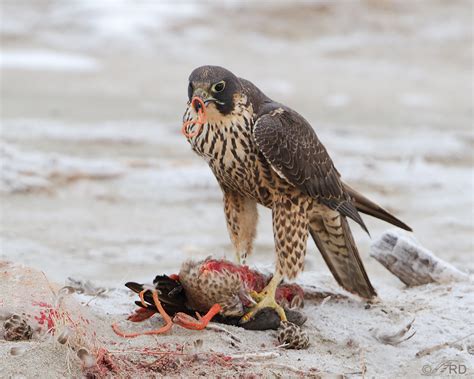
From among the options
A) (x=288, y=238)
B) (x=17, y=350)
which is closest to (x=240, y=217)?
(x=288, y=238)

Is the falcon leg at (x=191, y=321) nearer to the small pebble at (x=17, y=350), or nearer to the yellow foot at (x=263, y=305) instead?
the yellow foot at (x=263, y=305)

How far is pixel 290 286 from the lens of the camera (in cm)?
409

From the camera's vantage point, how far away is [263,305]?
3.70 m

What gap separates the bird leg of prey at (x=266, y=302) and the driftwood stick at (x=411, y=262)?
2.91ft

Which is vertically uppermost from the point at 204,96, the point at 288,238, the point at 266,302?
the point at 204,96

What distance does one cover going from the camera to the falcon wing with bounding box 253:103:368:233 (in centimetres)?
386

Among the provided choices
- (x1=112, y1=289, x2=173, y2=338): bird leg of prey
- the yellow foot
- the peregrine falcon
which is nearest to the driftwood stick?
the peregrine falcon

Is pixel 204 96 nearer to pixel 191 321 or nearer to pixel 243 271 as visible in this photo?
pixel 243 271

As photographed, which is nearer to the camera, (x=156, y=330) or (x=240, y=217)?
(x=156, y=330)

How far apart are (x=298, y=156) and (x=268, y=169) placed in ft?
0.56

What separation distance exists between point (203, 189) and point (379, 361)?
3512mm

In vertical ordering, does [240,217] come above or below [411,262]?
above

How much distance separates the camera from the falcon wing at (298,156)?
3861mm

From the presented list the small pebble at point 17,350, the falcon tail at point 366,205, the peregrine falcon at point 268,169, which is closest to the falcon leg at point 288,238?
the peregrine falcon at point 268,169
